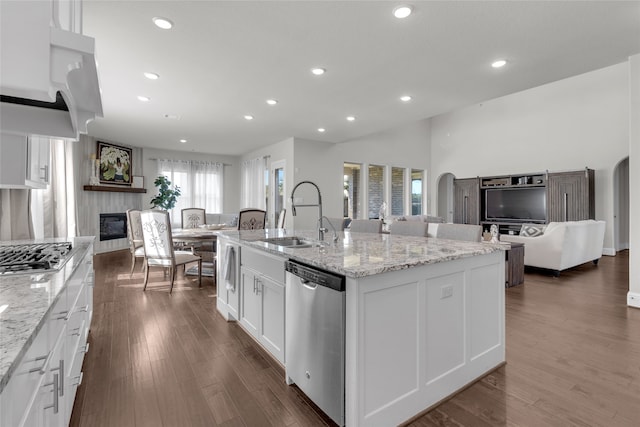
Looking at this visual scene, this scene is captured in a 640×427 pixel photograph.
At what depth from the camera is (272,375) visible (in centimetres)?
205

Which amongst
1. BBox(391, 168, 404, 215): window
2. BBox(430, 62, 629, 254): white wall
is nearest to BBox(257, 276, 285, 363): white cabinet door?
BBox(391, 168, 404, 215): window

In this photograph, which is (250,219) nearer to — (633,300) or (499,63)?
(499,63)

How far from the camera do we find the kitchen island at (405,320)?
1.41 m

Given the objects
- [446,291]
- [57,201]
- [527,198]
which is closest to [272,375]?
[446,291]

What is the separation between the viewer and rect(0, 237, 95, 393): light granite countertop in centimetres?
61

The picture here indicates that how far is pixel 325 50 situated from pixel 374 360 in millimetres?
2833

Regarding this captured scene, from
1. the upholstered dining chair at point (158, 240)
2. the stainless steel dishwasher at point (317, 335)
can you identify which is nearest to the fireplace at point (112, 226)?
the upholstered dining chair at point (158, 240)

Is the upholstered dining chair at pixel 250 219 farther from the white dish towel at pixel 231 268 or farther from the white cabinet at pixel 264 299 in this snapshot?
the white cabinet at pixel 264 299

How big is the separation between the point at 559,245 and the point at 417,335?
449 centimetres

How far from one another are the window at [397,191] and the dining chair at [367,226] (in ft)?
20.2

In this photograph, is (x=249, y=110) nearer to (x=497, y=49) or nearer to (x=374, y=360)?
(x=497, y=49)

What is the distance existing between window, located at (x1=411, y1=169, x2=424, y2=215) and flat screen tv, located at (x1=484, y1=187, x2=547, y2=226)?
207cm

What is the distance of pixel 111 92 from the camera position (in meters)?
4.09

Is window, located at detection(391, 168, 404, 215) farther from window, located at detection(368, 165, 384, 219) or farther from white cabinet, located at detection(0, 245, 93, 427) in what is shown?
white cabinet, located at detection(0, 245, 93, 427)
